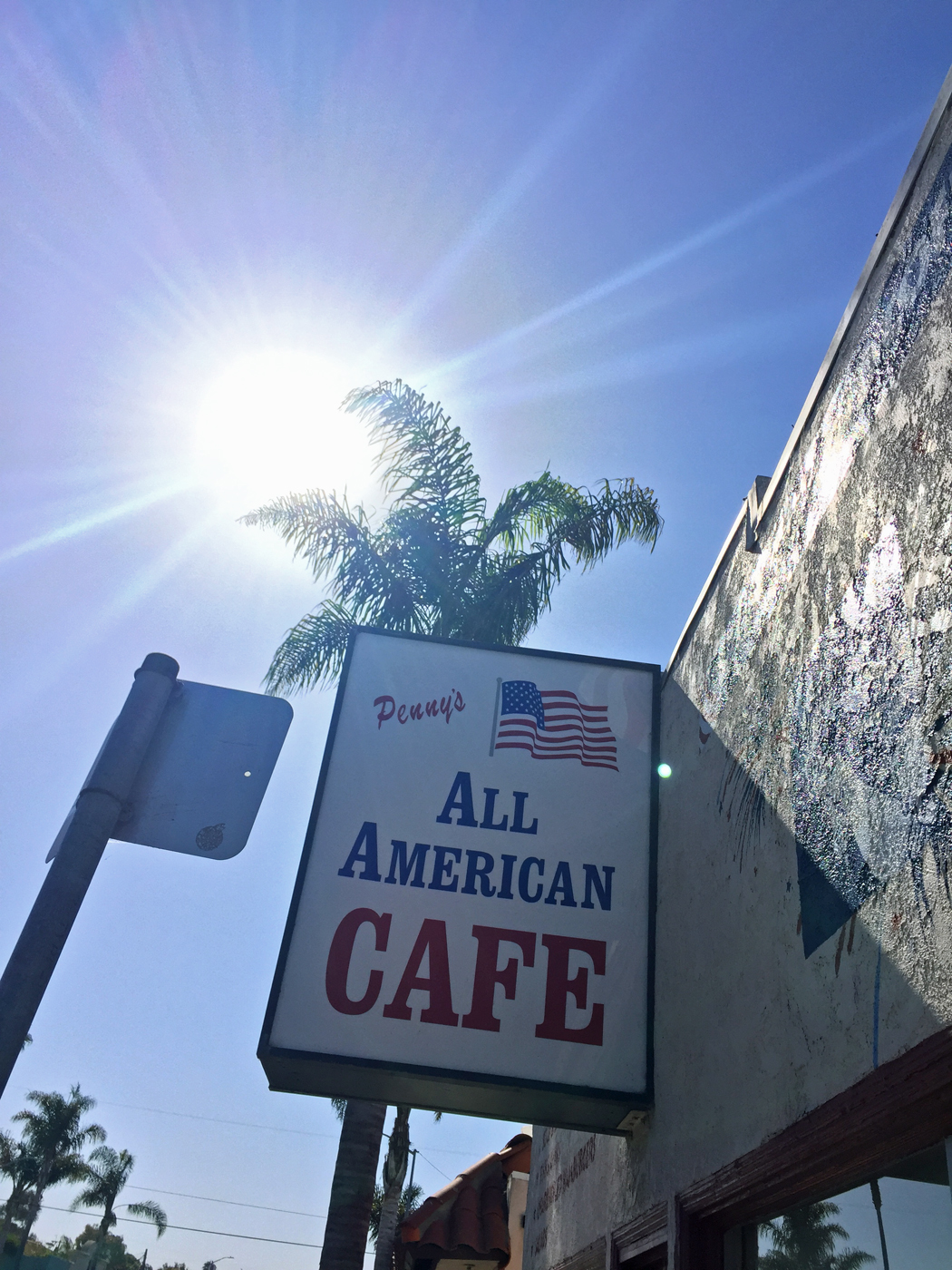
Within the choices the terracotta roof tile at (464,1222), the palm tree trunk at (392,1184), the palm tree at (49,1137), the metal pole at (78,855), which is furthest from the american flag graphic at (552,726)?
the palm tree at (49,1137)

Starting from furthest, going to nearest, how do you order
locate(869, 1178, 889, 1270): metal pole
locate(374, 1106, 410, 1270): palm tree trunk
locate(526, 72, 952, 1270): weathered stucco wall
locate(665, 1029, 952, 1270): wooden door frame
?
locate(374, 1106, 410, 1270): palm tree trunk → locate(869, 1178, 889, 1270): metal pole → locate(526, 72, 952, 1270): weathered stucco wall → locate(665, 1029, 952, 1270): wooden door frame

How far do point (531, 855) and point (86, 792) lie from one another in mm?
3421

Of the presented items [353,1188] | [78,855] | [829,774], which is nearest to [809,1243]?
[829,774]

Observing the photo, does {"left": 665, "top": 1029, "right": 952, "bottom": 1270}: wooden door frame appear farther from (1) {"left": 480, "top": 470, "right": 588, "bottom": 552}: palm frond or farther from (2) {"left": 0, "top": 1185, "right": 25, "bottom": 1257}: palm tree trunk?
(2) {"left": 0, "top": 1185, "right": 25, "bottom": 1257}: palm tree trunk

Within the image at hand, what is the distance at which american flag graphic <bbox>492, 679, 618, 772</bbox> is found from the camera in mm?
5730

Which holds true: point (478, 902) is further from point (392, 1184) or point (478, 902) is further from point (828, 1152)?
point (392, 1184)

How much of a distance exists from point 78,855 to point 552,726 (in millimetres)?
3950

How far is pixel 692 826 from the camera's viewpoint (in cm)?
490

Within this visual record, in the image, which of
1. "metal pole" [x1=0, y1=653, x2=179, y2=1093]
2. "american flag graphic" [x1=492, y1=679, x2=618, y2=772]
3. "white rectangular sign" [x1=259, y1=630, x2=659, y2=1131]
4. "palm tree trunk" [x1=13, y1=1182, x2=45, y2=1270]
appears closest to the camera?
"metal pole" [x1=0, y1=653, x2=179, y2=1093]

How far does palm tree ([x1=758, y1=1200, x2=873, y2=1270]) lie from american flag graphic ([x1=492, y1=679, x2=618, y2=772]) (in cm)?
256

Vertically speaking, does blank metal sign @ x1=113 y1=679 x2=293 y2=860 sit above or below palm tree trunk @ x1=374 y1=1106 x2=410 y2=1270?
below

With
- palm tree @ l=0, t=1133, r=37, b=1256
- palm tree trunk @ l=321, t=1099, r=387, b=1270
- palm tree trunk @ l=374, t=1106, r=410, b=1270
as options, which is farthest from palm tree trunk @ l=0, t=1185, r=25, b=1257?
palm tree trunk @ l=321, t=1099, r=387, b=1270

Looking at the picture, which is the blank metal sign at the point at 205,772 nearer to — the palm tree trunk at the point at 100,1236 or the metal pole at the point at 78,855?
the metal pole at the point at 78,855

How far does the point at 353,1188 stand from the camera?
8523 millimetres
